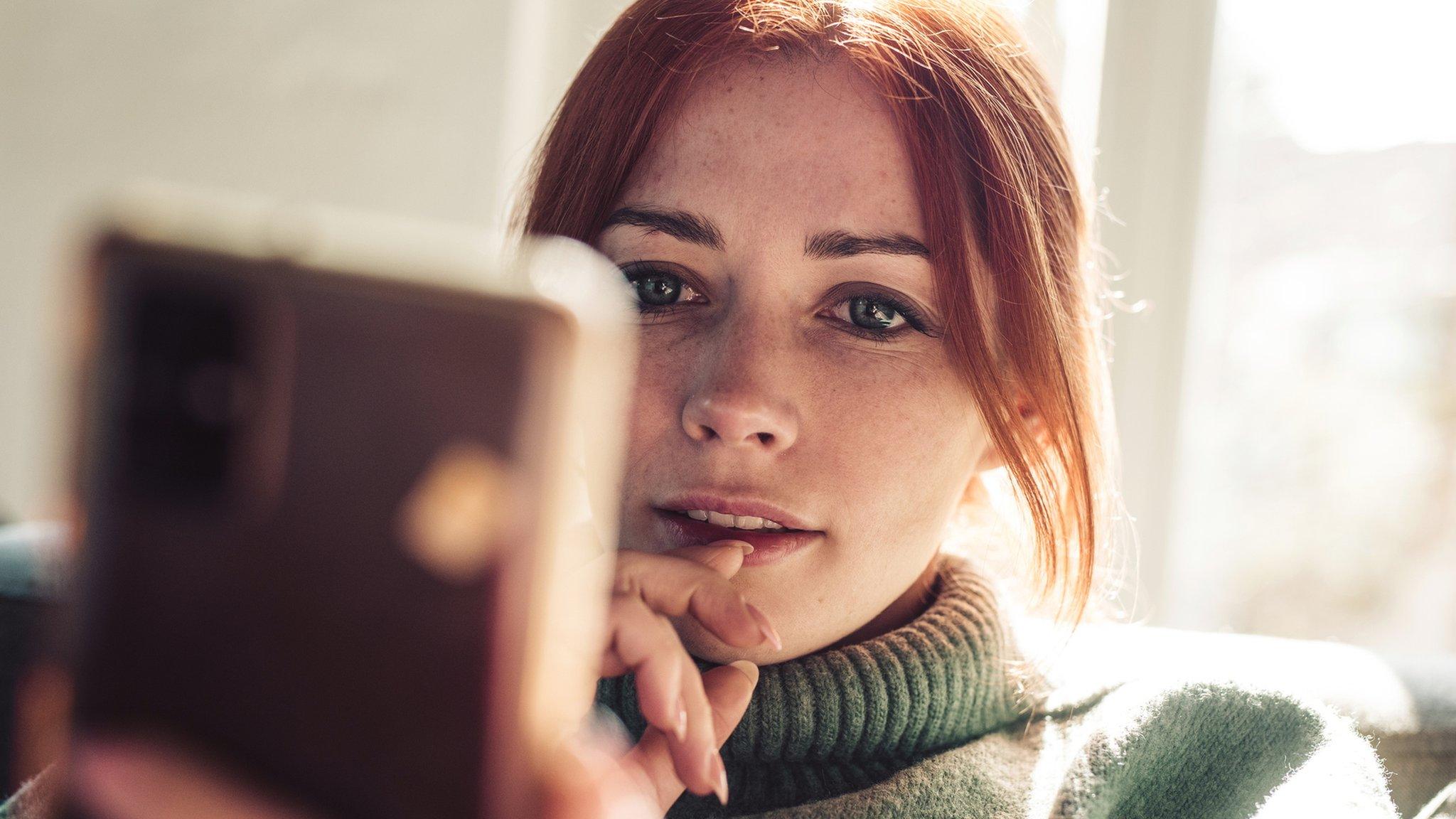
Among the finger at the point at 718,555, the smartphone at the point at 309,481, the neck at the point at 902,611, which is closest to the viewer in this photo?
the smartphone at the point at 309,481

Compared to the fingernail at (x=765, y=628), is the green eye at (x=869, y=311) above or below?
above

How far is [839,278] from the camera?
669mm

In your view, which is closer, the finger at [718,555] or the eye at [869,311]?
the finger at [718,555]

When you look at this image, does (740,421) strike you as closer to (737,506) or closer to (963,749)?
(737,506)

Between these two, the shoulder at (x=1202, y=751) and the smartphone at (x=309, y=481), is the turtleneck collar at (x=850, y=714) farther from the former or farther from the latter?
the smartphone at (x=309, y=481)

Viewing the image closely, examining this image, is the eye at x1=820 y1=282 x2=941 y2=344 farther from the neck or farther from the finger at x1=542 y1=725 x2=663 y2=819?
the finger at x1=542 y1=725 x2=663 y2=819

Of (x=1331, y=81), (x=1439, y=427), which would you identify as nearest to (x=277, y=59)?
(x=1331, y=81)

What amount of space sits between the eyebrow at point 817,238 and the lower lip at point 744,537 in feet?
0.60

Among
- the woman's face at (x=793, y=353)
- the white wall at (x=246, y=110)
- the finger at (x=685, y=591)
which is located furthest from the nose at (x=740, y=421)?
the white wall at (x=246, y=110)

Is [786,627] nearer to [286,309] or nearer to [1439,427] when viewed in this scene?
[286,309]

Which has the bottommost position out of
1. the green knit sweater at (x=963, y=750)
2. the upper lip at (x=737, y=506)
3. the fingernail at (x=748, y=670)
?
the green knit sweater at (x=963, y=750)

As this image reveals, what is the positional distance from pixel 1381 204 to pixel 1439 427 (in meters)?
0.35

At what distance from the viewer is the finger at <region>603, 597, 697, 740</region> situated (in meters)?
0.47

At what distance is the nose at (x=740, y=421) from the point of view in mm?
599
